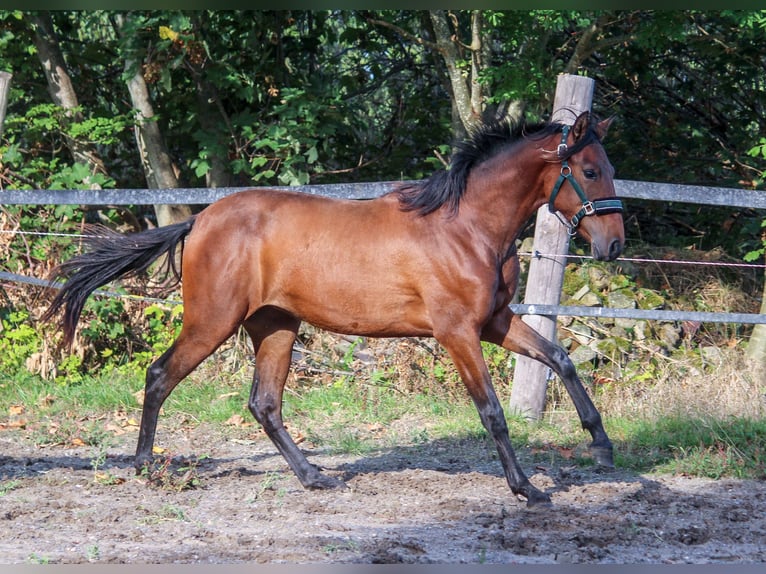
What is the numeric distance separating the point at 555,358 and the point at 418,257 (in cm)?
96

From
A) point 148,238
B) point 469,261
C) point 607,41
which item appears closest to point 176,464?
point 148,238

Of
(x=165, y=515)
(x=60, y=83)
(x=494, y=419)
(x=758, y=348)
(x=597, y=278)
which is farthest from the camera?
(x=60, y=83)

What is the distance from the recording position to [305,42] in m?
9.57

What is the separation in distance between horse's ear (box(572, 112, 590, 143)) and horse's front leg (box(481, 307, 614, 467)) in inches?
41.5

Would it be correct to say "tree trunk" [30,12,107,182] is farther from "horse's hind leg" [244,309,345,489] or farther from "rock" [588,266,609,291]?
"rock" [588,266,609,291]

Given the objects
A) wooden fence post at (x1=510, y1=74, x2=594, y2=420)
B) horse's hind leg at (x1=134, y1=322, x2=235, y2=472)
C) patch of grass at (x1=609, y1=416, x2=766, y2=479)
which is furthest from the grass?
horse's hind leg at (x1=134, y1=322, x2=235, y2=472)

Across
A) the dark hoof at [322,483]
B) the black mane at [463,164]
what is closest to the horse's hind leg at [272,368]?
the dark hoof at [322,483]

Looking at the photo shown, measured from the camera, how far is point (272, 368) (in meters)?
5.63

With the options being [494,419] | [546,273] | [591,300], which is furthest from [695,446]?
[591,300]

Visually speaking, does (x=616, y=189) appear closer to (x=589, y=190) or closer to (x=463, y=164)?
(x=589, y=190)

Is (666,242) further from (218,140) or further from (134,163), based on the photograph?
(134,163)

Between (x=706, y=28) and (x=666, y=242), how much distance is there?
2.24 metres

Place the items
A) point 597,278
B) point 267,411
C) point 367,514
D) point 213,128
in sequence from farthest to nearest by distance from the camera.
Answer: point 213,128 → point 597,278 → point 267,411 → point 367,514

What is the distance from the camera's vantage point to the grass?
5.88m
